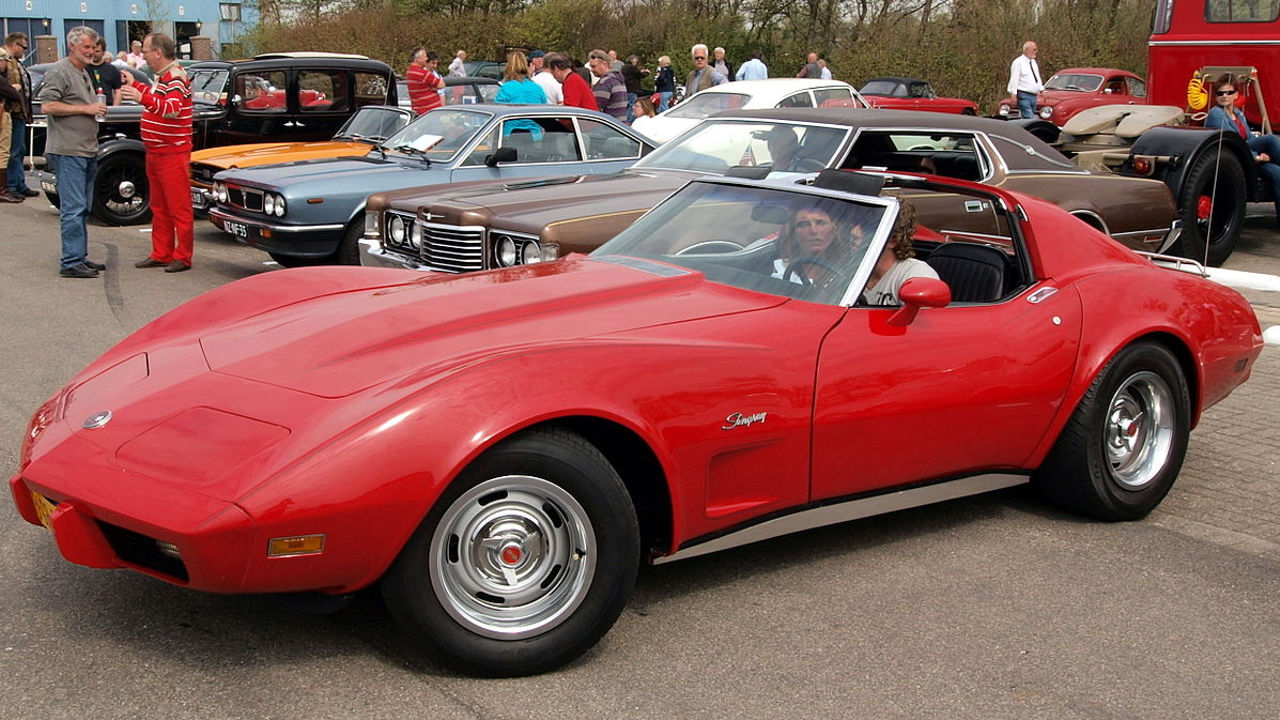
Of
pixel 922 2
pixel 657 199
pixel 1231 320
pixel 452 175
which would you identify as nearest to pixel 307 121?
pixel 452 175

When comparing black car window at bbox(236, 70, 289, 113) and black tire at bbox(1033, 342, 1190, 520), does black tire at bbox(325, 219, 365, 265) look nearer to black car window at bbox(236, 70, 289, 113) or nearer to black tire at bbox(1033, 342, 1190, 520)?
black car window at bbox(236, 70, 289, 113)

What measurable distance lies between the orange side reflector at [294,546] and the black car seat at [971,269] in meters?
2.87

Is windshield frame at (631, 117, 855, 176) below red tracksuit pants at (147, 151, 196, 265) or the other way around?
the other way around

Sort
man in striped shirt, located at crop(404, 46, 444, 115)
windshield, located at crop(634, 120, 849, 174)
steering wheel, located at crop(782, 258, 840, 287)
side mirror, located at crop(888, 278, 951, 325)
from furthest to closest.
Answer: man in striped shirt, located at crop(404, 46, 444, 115)
windshield, located at crop(634, 120, 849, 174)
steering wheel, located at crop(782, 258, 840, 287)
side mirror, located at crop(888, 278, 951, 325)

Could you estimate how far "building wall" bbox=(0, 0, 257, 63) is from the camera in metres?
51.2

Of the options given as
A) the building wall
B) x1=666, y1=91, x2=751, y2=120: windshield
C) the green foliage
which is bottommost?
x1=666, y1=91, x2=751, y2=120: windshield

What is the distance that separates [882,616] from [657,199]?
4378mm

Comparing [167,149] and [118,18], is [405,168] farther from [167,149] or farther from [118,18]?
[118,18]

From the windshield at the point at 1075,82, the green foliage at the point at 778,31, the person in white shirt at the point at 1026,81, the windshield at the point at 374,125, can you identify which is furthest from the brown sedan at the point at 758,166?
the green foliage at the point at 778,31

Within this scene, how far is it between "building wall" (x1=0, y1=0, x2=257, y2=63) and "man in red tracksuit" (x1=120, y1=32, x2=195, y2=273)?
42471 millimetres

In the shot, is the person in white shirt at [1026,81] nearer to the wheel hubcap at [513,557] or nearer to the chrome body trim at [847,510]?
the chrome body trim at [847,510]

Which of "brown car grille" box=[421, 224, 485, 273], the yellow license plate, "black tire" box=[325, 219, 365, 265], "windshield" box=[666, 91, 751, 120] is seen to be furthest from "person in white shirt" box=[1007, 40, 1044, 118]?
the yellow license plate

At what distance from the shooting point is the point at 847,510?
424 centimetres

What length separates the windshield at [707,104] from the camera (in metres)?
15.1
